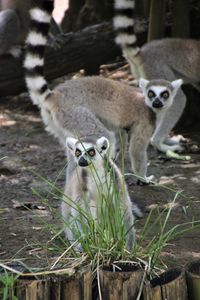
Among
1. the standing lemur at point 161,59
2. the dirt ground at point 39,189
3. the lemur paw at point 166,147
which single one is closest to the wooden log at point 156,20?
the standing lemur at point 161,59

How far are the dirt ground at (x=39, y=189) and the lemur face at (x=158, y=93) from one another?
929 mm

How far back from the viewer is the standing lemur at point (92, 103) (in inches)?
263

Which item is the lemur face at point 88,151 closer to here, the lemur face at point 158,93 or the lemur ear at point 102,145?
the lemur ear at point 102,145

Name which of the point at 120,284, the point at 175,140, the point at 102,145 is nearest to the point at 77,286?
the point at 120,284

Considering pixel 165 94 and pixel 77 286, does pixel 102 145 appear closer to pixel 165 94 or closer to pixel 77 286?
pixel 77 286

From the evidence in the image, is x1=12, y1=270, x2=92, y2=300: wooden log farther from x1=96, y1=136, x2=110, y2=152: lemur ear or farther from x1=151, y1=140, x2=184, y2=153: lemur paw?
x1=151, y1=140, x2=184, y2=153: lemur paw

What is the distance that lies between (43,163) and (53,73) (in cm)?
222

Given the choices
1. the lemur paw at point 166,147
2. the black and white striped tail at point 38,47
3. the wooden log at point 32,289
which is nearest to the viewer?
the wooden log at point 32,289

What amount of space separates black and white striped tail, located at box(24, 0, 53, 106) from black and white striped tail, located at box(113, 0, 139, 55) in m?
1.72

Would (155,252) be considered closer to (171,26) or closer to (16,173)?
(16,173)

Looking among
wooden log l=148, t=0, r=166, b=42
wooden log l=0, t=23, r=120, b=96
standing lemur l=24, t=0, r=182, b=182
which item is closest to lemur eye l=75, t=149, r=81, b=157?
standing lemur l=24, t=0, r=182, b=182

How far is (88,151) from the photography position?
17.4 feet

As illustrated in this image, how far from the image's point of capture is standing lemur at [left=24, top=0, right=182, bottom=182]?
21.9 feet

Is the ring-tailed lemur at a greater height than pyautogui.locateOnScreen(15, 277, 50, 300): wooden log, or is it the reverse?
the ring-tailed lemur
